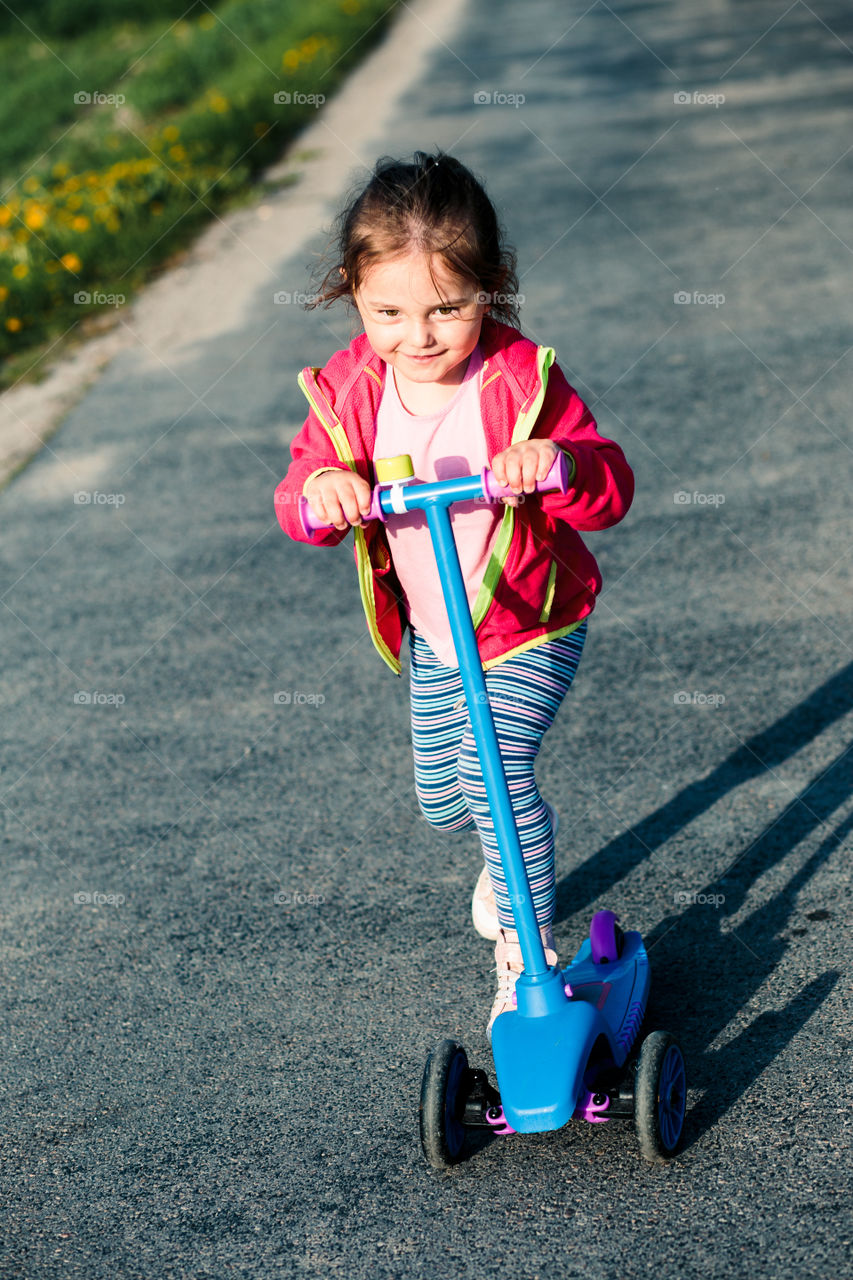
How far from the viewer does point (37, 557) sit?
17.8ft

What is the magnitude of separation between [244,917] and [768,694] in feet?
5.25

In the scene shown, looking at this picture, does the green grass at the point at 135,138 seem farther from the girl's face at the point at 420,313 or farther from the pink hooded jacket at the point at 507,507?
the girl's face at the point at 420,313

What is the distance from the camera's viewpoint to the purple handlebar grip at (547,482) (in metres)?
2.24

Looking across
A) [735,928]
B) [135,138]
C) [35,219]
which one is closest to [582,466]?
[735,928]

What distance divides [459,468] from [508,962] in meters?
0.97

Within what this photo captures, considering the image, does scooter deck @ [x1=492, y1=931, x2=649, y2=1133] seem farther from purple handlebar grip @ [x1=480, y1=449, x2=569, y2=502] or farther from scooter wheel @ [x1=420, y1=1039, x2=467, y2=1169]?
purple handlebar grip @ [x1=480, y1=449, x2=569, y2=502]

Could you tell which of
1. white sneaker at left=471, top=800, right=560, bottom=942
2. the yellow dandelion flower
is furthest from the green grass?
white sneaker at left=471, top=800, right=560, bottom=942

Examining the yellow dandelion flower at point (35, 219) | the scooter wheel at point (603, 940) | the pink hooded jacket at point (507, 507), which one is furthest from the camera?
the yellow dandelion flower at point (35, 219)

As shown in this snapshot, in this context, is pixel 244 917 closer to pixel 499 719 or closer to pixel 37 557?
pixel 499 719

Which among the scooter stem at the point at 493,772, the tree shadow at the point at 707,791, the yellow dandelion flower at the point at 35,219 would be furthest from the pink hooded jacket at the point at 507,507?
the yellow dandelion flower at the point at 35,219

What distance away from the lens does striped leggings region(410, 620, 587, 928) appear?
263 cm

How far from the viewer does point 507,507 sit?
251cm

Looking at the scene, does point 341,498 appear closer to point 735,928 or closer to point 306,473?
point 306,473

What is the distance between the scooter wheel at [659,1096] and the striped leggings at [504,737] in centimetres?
44
